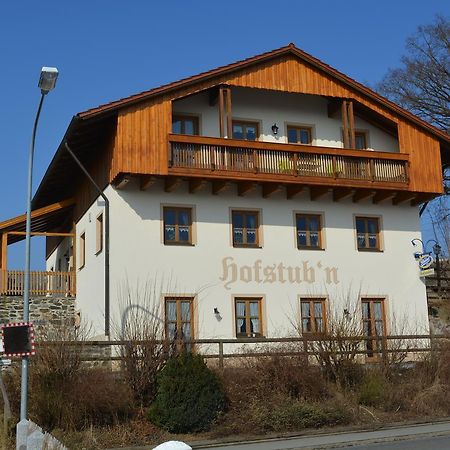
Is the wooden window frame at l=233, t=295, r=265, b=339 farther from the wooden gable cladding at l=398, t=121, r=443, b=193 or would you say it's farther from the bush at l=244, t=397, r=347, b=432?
the wooden gable cladding at l=398, t=121, r=443, b=193

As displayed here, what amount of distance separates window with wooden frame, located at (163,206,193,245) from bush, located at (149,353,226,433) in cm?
686

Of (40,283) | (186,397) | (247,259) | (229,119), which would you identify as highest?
(229,119)

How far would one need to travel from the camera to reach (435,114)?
41.3 m

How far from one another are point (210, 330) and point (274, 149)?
6016mm

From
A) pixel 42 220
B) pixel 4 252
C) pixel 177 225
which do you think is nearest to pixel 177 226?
pixel 177 225

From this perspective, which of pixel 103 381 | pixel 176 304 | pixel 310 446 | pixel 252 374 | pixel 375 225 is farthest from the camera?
pixel 375 225

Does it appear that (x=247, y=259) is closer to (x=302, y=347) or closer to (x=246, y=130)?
(x=246, y=130)

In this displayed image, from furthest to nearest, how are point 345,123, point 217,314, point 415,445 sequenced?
point 345,123
point 217,314
point 415,445

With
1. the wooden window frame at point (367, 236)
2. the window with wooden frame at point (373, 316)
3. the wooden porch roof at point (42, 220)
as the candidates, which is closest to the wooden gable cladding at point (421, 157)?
the wooden window frame at point (367, 236)

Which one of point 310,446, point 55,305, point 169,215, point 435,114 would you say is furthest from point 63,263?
point 435,114

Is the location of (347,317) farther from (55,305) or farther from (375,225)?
(55,305)

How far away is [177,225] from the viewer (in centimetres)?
2352

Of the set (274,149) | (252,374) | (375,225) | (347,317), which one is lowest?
(252,374)

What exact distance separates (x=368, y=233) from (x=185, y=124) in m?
7.38
